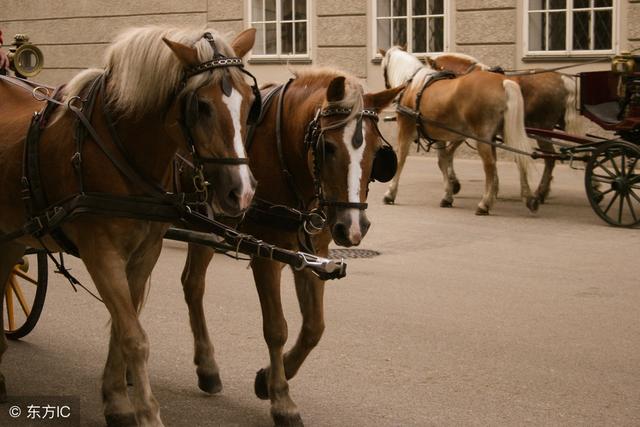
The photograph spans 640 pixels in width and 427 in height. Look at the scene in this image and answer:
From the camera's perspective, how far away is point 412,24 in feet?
60.2

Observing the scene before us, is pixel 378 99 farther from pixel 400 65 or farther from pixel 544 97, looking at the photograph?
pixel 400 65

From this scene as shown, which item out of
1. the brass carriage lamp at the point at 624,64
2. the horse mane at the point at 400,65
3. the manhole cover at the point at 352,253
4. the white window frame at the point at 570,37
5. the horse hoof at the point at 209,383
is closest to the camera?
the horse hoof at the point at 209,383

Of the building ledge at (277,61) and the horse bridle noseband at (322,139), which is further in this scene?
the building ledge at (277,61)

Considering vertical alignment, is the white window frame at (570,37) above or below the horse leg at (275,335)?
above

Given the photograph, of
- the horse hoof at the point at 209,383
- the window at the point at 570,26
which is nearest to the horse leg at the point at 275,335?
the horse hoof at the point at 209,383

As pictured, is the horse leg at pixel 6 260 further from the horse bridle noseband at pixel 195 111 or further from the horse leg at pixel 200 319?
the horse bridle noseband at pixel 195 111

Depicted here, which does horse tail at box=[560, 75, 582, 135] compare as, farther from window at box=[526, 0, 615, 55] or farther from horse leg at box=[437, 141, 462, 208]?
window at box=[526, 0, 615, 55]

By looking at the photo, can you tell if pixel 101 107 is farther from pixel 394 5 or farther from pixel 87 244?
pixel 394 5

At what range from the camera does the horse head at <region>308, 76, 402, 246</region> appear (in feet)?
15.3

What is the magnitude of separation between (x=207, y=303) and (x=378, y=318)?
1301 mm

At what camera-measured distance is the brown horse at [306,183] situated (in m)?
4.72

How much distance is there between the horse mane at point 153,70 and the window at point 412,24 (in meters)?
13.9

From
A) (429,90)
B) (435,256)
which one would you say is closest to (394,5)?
(429,90)

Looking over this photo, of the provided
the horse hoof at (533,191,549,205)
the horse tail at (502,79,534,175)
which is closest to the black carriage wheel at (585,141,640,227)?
the horse tail at (502,79,534,175)
